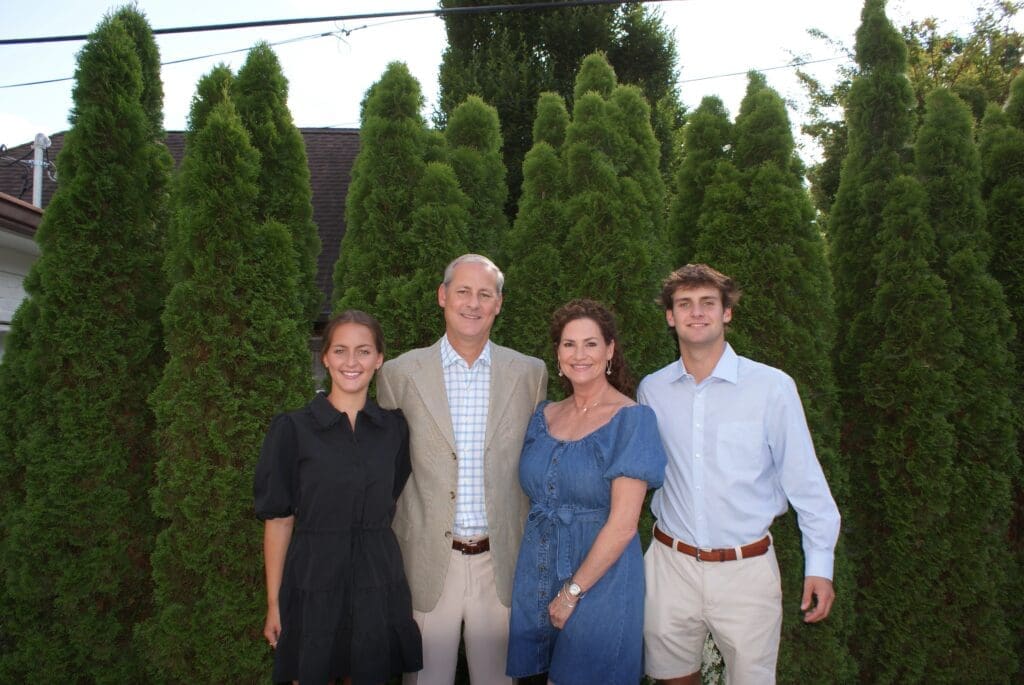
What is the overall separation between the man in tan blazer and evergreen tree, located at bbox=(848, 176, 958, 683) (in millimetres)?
2175

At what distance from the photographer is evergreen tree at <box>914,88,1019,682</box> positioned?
3381mm

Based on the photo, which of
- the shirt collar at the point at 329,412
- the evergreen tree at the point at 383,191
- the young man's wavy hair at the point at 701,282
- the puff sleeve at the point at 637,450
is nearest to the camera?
the puff sleeve at the point at 637,450

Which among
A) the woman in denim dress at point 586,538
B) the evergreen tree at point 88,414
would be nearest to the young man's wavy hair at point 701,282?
the woman in denim dress at point 586,538

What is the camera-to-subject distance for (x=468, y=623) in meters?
2.41

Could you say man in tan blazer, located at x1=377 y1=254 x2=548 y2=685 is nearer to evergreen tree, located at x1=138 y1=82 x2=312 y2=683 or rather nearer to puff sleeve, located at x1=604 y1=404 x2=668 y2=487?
puff sleeve, located at x1=604 y1=404 x2=668 y2=487

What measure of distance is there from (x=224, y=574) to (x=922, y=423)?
366 cm

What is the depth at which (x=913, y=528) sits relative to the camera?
133 inches

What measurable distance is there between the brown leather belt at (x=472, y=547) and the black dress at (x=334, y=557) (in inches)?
9.4

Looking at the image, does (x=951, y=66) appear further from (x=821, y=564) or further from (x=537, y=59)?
(x=821, y=564)

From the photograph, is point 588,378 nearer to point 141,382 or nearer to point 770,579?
point 770,579

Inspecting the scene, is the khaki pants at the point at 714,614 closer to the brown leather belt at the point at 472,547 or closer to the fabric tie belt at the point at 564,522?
the fabric tie belt at the point at 564,522

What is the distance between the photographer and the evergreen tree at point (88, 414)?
3.20 metres

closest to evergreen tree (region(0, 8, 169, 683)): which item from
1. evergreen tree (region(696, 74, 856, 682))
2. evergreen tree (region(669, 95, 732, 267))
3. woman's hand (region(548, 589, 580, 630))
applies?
woman's hand (region(548, 589, 580, 630))

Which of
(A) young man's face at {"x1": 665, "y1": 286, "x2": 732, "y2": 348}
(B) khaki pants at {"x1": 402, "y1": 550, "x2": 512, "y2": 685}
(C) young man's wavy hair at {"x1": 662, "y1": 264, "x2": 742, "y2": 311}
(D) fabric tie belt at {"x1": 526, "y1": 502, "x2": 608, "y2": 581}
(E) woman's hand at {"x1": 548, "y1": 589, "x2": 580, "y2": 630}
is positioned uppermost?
(C) young man's wavy hair at {"x1": 662, "y1": 264, "x2": 742, "y2": 311}
